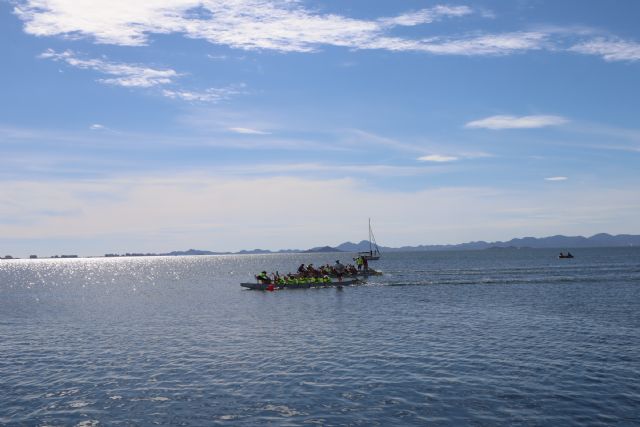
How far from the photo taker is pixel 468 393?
2222cm

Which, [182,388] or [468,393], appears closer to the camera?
[468,393]

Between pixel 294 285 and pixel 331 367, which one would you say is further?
pixel 294 285

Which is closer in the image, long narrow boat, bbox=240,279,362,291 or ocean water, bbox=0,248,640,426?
ocean water, bbox=0,248,640,426

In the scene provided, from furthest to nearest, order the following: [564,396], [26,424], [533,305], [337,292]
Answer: [337,292] → [533,305] → [564,396] → [26,424]

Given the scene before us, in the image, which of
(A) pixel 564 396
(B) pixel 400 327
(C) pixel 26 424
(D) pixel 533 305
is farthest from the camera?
(D) pixel 533 305

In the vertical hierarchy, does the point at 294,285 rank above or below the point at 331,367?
above

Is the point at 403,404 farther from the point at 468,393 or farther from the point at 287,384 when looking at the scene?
the point at 287,384

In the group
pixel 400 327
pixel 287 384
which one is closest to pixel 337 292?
pixel 400 327

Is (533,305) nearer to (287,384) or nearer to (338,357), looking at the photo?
(338,357)

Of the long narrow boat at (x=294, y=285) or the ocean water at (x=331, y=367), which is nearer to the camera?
the ocean water at (x=331, y=367)

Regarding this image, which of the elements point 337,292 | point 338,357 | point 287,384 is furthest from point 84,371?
point 337,292

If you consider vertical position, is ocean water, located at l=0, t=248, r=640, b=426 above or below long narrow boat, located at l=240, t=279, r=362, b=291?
below

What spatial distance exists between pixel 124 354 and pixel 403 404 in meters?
19.0

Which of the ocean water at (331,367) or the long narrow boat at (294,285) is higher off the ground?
the long narrow boat at (294,285)
